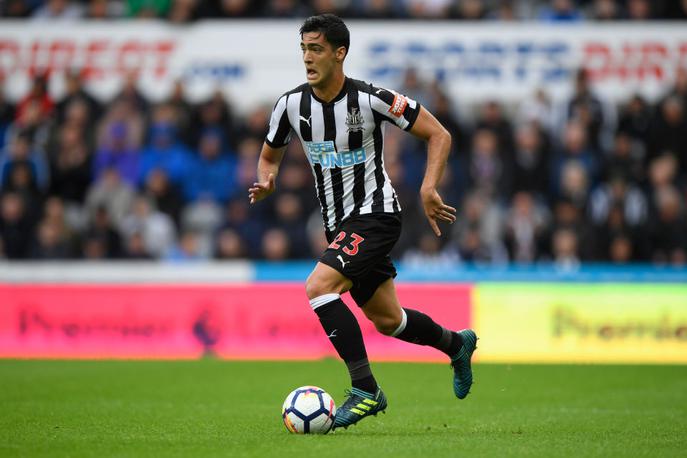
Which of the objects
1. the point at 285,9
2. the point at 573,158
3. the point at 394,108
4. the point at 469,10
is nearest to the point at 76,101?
the point at 285,9

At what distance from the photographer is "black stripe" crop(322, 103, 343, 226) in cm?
714

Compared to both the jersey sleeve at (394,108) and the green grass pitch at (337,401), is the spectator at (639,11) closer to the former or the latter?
the green grass pitch at (337,401)

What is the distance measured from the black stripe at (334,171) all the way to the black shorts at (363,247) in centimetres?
9

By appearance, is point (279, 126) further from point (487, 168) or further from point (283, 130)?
point (487, 168)

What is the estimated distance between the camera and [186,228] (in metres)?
15.8

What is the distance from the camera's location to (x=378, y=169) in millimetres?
7258

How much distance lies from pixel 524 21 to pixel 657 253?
14.6 ft

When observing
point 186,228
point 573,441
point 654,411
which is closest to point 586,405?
point 654,411

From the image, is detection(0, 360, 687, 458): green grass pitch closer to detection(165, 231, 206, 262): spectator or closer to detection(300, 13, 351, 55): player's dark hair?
detection(300, 13, 351, 55): player's dark hair

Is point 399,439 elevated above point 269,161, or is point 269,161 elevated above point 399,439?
point 269,161

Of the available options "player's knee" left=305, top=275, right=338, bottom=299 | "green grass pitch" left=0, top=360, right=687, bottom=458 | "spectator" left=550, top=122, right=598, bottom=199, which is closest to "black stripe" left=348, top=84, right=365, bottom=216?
"player's knee" left=305, top=275, right=338, bottom=299

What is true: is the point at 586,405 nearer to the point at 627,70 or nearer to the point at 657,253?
the point at 657,253

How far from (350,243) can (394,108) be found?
2.92 feet

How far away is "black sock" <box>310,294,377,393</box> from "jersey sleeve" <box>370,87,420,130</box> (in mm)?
1171
